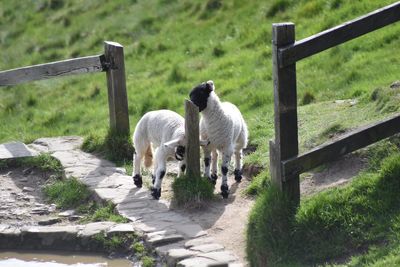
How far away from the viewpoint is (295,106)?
788 centimetres

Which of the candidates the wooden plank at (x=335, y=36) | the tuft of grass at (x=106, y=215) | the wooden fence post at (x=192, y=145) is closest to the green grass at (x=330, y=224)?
the wooden plank at (x=335, y=36)

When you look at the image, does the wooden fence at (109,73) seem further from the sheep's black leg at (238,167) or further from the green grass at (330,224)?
the green grass at (330,224)

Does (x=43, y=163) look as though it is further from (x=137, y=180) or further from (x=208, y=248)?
(x=208, y=248)

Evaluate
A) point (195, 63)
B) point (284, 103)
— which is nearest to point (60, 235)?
point (284, 103)

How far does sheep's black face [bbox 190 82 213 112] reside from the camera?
10.2m

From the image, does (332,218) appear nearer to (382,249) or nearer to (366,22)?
(382,249)

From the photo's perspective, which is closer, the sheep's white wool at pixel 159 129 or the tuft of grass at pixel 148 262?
the tuft of grass at pixel 148 262

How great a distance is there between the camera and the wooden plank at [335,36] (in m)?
7.73

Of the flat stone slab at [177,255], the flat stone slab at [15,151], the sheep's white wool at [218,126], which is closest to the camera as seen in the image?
the flat stone slab at [177,255]

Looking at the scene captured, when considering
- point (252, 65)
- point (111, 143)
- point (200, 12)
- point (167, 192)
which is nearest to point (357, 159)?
point (167, 192)

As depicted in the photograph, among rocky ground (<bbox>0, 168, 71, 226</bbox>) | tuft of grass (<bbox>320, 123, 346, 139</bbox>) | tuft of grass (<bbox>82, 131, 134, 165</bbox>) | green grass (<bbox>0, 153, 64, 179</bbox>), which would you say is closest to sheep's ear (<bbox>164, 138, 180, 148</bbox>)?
rocky ground (<bbox>0, 168, 71, 226</bbox>)

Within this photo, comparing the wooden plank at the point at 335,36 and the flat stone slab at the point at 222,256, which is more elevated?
the wooden plank at the point at 335,36

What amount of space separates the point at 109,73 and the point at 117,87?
0.29 metres

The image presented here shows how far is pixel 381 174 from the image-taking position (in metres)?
8.23
